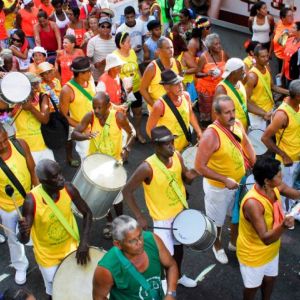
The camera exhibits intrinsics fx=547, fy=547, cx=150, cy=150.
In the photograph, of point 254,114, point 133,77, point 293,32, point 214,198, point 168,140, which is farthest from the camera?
point 293,32

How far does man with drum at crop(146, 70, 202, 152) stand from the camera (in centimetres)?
614

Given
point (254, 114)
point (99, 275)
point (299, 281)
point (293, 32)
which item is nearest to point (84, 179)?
point (99, 275)

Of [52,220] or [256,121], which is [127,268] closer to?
[52,220]

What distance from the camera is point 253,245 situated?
14.8ft

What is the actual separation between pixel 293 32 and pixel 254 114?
2910mm

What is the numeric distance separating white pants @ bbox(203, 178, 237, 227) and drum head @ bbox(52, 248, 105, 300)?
5.27ft

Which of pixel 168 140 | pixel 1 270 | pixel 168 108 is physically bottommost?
pixel 1 270

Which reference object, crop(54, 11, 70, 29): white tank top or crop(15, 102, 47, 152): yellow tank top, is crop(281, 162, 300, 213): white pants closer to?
crop(15, 102, 47, 152): yellow tank top

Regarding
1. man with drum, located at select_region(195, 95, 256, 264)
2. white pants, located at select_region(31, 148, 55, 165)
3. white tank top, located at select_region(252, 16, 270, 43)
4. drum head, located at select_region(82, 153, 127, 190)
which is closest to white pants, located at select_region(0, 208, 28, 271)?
drum head, located at select_region(82, 153, 127, 190)

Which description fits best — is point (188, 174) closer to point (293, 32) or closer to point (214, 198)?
point (214, 198)

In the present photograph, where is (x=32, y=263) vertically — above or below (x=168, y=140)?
below

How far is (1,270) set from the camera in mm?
6008

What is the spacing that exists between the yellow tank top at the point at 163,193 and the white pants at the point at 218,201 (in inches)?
26.5

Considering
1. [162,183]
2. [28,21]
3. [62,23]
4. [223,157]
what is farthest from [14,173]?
[28,21]
